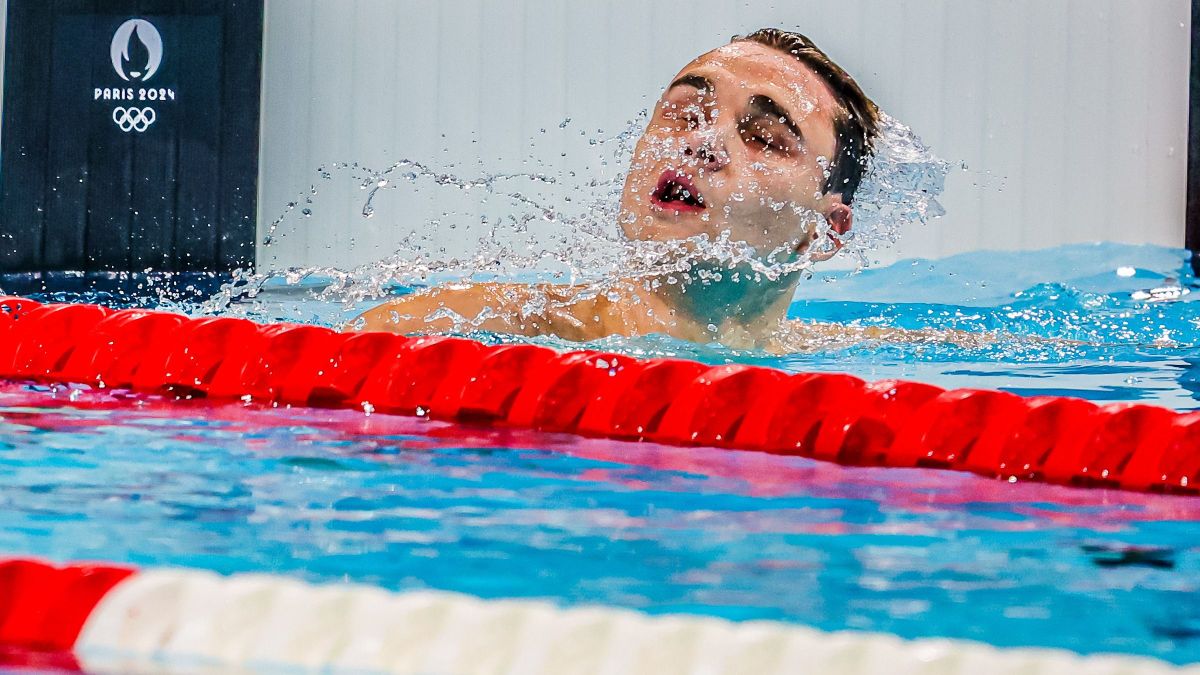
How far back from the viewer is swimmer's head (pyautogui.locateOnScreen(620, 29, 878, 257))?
2.85 m

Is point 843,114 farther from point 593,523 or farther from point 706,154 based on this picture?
point 593,523

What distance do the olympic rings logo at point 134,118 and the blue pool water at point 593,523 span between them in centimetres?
398

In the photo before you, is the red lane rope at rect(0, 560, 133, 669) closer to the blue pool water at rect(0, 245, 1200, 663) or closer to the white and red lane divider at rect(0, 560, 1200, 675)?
the white and red lane divider at rect(0, 560, 1200, 675)

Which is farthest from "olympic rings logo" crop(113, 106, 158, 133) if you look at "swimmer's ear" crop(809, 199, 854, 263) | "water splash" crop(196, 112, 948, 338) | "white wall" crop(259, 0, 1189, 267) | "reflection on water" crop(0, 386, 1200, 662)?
"reflection on water" crop(0, 386, 1200, 662)

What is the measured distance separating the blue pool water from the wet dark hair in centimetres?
122

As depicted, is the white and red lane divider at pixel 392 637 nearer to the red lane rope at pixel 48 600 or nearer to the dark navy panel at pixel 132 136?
the red lane rope at pixel 48 600

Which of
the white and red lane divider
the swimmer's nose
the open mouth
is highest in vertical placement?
the swimmer's nose

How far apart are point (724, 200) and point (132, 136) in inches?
167

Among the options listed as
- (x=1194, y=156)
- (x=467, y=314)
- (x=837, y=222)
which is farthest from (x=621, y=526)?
(x=1194, y=156)

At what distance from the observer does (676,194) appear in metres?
2.90

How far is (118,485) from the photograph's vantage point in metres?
1.70

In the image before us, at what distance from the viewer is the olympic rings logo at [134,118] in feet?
20.7

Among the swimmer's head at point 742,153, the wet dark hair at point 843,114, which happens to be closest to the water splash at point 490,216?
the wet dark hair at point 843,114

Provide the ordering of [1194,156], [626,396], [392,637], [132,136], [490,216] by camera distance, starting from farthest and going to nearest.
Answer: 1. [490,216]
2. [132,136]
3. [1194,156]
4. [626,396]
5. [392,637]
